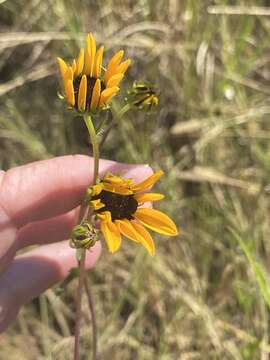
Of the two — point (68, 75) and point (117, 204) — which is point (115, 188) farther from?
point (68, 75)

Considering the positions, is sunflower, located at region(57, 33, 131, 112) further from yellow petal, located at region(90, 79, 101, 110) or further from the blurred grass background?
the blurred grass background

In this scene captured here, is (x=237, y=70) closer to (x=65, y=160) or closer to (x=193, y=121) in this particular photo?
(x=193, y=121)

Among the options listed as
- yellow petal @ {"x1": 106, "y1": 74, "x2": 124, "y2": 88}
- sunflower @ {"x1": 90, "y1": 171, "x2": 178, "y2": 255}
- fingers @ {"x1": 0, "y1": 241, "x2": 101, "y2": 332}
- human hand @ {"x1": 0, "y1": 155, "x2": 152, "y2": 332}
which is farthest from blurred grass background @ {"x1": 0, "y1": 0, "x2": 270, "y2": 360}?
yellow petal @ {"x1": 106, "y1": 74, "x2": 124, "y2": 88}

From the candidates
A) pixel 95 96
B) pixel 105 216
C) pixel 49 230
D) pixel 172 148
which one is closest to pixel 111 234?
pixel 105 216

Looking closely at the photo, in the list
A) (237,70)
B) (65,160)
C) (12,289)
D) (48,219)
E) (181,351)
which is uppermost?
(237,70)

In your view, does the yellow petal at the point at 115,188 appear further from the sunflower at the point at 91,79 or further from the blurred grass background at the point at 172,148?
the blurred grass background at the point at 172,148

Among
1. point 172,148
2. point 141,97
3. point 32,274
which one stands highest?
point 141,97

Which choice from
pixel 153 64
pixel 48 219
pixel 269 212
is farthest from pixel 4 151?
pixel 269 212
